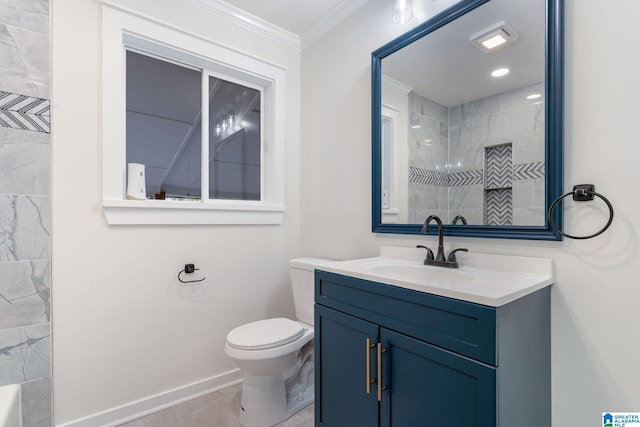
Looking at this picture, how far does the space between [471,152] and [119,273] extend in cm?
194

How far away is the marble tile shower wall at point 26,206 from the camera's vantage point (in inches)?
56.8

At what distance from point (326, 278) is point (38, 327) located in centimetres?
141

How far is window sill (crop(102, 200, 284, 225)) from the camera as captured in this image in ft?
5.58

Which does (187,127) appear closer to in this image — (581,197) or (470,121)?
(470,121)

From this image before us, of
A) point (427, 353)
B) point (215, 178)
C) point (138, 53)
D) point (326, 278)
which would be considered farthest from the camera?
point (215, 178)

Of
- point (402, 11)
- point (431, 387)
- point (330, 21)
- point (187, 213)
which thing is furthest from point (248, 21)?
point (431, 387)

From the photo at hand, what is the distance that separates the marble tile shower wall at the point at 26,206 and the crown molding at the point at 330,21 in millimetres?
1528

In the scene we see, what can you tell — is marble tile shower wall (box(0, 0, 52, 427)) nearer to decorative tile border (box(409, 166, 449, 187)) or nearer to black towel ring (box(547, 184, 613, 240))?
decorative tile border (box(409, 166, 449, 187))

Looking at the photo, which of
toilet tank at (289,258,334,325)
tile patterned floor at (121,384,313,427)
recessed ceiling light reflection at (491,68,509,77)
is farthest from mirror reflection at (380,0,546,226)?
tile patterned floor at (121,384,313,427)

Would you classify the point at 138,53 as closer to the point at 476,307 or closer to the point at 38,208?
the point at 38,208

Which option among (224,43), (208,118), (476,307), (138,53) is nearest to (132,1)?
(138,53)

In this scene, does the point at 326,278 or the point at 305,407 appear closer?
the point at 326,278

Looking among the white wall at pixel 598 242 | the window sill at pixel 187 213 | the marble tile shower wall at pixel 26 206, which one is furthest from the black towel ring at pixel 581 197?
the marble tile shower wall at pixel 26 206

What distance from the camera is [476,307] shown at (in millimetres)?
921
